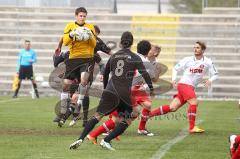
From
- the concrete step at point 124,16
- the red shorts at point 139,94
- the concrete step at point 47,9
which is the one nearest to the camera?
the red shorts at point 139,94

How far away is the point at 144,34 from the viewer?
30.6 m

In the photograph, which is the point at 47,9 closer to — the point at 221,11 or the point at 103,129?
the point at 221,11

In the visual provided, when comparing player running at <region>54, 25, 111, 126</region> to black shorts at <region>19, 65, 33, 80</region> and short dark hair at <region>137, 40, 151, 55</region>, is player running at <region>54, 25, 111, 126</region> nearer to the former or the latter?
short dark hair at <region>137, 40, 151, 55</region>

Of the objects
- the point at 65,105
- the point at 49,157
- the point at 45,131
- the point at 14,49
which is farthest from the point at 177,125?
the point at 14,49

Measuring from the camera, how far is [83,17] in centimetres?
1446

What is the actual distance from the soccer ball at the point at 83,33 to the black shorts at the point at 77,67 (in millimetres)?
542

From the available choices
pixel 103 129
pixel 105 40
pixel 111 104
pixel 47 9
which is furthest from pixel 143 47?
pixel 47 9

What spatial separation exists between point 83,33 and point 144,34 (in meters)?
16.4

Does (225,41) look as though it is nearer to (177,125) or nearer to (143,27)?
(143,27)

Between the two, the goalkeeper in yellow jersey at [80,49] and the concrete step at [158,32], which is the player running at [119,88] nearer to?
the goalkeeper in yellow jersey at [80,49]

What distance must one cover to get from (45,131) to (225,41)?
17089 mm

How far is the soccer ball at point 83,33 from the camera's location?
46.8 ft

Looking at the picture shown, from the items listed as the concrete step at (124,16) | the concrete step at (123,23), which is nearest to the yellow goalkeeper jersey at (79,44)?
the concrete step at (123,23)

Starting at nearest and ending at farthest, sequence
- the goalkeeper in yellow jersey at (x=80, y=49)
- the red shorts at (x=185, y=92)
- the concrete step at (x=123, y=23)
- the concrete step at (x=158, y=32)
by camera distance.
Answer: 1. the red shorts at (x=185, y=92)
2. the goalkeeper in yellow jersey at (x=80, y=49)
3. the concrete step at (x=158, y=32)
4. the concrete step at (x=123, y=23)
